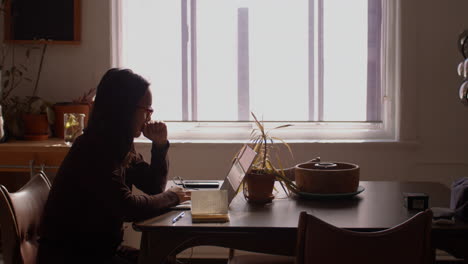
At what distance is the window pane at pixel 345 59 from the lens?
152 inches

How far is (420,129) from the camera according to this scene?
3.71 metres

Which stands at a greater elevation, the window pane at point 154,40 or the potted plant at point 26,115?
the window pane at point 154,40

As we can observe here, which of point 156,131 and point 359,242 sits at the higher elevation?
point 156,131

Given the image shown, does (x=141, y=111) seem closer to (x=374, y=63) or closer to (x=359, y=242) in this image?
(x=359, y=242)

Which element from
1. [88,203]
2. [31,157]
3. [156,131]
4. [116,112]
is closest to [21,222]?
[88,203]

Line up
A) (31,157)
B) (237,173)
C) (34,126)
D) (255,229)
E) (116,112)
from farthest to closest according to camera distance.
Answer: (34,126), (31,157), (237,173), (116,112), (255,229)

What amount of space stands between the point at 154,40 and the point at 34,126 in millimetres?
966

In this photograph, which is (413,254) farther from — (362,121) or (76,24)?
(76,24)

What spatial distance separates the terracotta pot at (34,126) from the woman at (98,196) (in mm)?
1704

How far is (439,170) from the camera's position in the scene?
3.71m

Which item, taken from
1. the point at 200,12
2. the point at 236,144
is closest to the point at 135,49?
the point at 200,12

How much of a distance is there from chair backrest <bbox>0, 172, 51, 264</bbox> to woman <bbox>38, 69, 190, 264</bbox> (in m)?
0.06

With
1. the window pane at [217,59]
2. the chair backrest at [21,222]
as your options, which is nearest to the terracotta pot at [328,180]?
the chair backrest at [21,222]

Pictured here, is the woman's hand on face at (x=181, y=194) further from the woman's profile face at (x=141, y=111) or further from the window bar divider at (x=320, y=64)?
the window bar divider at (x=320, y=64)
